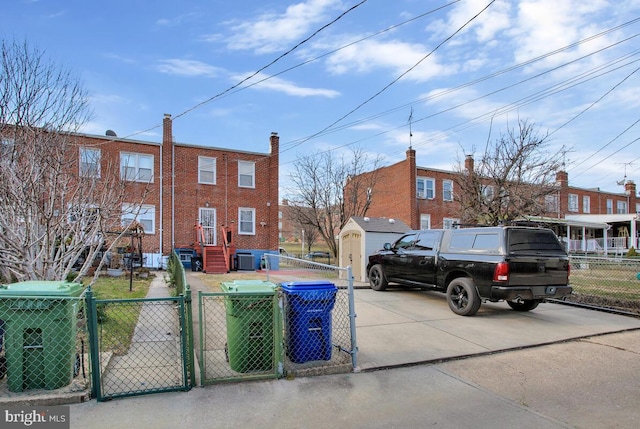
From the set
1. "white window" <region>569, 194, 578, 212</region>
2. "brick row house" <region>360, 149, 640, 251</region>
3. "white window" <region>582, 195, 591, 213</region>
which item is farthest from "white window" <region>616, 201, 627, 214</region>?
"brick row house" <region>360, 149, 640, 251</region>

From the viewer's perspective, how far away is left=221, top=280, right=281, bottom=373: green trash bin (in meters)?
4.48

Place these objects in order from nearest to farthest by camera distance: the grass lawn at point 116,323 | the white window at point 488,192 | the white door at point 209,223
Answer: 1. the grass lawn at point 116,323
2. the white window at point 488,192
3. the white door at point 209,223

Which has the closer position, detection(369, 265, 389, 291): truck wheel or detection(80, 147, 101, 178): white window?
detection(80, 147, 101, 178): white window

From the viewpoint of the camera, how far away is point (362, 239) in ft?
44.7

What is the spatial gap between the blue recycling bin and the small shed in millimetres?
8635

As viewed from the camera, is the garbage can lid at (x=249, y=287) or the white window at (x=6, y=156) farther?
the white window at (x=6, y=156)

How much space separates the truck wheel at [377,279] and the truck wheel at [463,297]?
2.82 meters

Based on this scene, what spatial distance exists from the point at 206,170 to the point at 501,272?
55.8 ft

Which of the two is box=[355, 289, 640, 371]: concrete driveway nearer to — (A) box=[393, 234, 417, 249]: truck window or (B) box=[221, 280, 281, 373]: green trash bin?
(B) box=[221, 280, 281, 373]: green trash bin

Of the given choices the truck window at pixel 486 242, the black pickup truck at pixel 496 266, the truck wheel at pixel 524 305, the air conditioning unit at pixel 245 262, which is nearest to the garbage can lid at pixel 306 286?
the black pickup truck at pixel 496 266

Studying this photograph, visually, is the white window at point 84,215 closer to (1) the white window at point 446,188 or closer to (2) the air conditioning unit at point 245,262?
(2) the air conditioning unit at point 245,262

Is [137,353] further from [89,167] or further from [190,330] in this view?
[89,167]

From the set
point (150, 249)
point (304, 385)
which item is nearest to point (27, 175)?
point (304, 385)

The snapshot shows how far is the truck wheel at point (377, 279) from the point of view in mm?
11381
